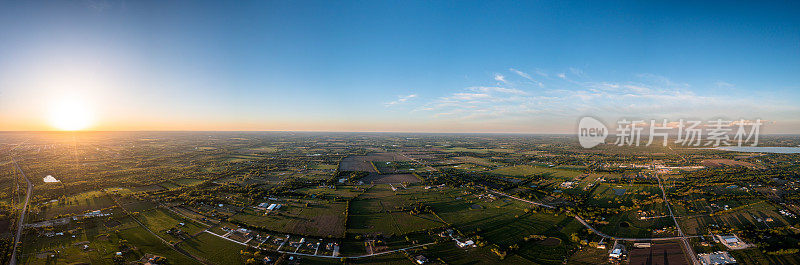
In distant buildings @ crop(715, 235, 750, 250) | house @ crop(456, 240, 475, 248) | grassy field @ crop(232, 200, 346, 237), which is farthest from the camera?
grassy field @ crop(232, 200, 346, 237)

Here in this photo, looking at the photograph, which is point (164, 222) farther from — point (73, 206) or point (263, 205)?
point (73, 206)

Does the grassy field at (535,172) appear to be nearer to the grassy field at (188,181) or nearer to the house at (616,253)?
the house at (616,253)

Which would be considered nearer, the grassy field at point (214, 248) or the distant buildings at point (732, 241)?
the grassy field at point (214, 248)

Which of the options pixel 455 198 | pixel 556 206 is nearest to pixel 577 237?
pixel 556 206

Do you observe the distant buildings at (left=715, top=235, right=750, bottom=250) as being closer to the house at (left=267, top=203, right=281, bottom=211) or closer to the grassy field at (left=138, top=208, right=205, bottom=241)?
the house at (left=267, top=203, right=281, bottom=211)

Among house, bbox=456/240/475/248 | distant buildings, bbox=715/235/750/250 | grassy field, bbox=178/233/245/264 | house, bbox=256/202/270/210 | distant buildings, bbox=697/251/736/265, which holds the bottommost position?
grassy field, bbox=178/233/245/264

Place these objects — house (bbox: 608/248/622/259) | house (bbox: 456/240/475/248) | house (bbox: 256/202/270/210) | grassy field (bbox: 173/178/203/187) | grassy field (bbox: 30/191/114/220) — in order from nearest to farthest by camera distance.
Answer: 1. house (bbox: 608/248/622/259)
2. house (bbox: 456/240/475/248)
3. grassy field (bbox: 30/191/114/220)
4. house (bbox: 256/202/270/210)
5. grassy field (bbox: 173/178/203/187)

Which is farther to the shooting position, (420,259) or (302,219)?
(302,219)

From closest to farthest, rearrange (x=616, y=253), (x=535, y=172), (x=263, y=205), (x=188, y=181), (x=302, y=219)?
(x=616, y=253)
(x=302, y=219)
(x=263, y=205)
(x=188, y=181)
(x=535, y=172)

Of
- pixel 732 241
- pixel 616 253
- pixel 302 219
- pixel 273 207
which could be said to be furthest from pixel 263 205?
pixel 732 241

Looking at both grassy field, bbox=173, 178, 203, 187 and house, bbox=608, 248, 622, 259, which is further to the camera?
grassy field, bbox=173, 178, 203, 187

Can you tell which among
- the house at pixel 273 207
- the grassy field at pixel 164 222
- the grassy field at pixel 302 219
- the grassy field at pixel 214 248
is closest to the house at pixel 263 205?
the house at pixel 273 207

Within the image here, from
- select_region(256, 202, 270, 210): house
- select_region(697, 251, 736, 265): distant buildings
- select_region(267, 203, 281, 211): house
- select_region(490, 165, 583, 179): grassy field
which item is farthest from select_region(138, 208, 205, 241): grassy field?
select_region(490, 165, 583, 179): grassy field
